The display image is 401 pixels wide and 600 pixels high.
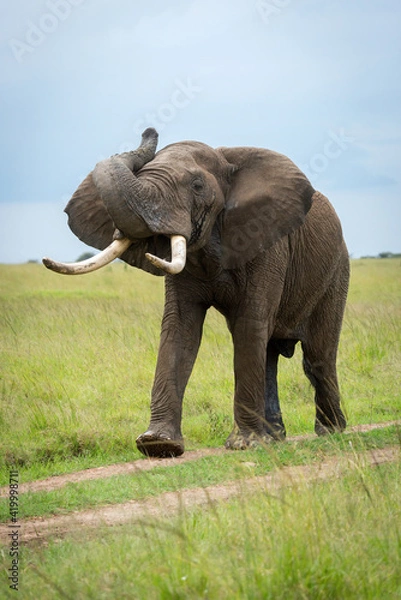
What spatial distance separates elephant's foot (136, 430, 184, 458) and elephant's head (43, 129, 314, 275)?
1.21 m

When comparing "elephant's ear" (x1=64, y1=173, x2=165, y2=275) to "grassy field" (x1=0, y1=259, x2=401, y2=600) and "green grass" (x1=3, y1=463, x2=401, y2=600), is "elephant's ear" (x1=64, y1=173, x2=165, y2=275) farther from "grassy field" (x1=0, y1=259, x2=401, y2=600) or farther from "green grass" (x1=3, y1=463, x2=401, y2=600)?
"green grass" (x1=3, y1=463, x2=401, y2=600)

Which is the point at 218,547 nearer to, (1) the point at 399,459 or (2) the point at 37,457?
(1) the point at 399,459

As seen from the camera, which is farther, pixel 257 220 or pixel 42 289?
pixel 42 289

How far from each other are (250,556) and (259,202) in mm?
4278

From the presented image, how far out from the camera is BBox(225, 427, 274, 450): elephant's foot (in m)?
8.45

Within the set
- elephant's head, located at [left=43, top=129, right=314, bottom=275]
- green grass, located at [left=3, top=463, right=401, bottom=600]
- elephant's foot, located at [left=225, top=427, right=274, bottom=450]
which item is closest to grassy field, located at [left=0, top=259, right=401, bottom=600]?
green grass, located at [left=3, top=463, right=401, bottom=600]

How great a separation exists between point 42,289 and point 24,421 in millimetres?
14305

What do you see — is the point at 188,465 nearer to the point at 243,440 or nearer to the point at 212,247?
the point at 243,440

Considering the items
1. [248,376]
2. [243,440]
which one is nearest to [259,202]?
[248,376]

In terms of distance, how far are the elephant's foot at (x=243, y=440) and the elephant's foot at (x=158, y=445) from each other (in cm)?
53

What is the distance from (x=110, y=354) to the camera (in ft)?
40.7

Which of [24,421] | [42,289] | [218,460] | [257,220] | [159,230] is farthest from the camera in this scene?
[42,289]

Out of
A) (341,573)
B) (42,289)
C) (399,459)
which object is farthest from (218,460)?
(42,289)

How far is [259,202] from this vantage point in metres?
8.47
